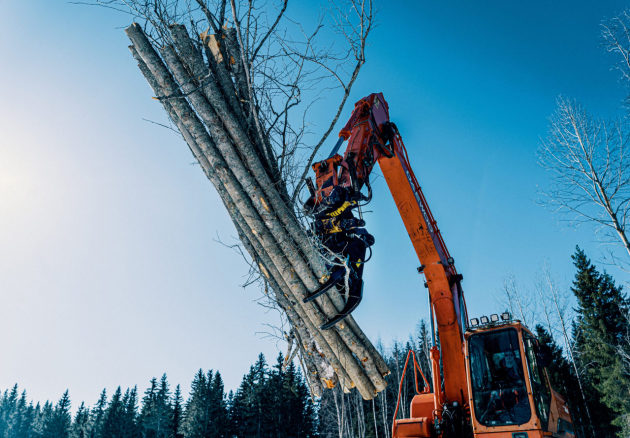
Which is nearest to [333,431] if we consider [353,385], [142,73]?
[353,385]

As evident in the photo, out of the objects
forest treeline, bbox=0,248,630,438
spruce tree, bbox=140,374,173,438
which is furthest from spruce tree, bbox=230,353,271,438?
spruce tree, bbox=140,374,173,438

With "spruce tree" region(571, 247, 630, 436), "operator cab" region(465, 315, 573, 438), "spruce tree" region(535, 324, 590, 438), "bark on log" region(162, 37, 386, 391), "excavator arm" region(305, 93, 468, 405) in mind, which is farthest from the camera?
"spruce tree" region(535, 324, 590, 438)

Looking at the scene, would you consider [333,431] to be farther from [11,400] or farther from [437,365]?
[11,400]

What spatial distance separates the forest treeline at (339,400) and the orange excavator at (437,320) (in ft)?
1.93

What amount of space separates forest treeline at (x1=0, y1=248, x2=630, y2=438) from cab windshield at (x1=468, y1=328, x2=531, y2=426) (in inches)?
22.3

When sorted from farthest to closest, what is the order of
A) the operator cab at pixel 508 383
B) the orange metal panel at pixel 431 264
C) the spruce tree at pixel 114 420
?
the spruce tree at pixel 114 420 < the orange metal panel at pixel 431 264 < the operator cab at pixel 508 383

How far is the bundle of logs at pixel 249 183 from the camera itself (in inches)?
151

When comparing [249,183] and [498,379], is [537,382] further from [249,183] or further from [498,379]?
[249,183]

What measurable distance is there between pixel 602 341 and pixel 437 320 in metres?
21.4

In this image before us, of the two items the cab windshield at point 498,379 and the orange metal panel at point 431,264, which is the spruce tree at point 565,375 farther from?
the cab windshield at point 498,379

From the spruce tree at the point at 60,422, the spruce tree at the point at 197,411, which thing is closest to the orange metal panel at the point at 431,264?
the spruce tree at the point at 197,411

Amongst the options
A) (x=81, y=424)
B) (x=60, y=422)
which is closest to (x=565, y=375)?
(x=81, y=424)

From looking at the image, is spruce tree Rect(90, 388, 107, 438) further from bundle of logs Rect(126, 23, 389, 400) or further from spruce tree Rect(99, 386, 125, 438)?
bundle of logs Rect(126, 23, 389, 400)

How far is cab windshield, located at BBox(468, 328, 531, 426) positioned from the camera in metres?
5.04
